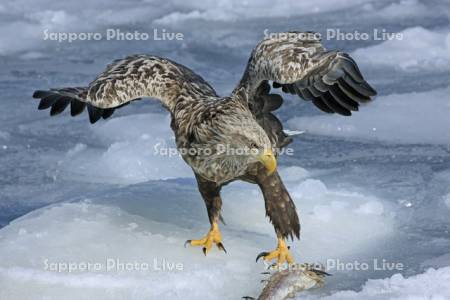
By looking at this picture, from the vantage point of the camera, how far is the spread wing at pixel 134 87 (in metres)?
5.85

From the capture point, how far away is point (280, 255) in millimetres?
5566

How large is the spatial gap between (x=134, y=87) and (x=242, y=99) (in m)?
0.75

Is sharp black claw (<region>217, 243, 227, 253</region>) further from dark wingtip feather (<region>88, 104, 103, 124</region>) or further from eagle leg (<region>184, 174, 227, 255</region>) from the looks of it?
dark wingtip feather (<region>88, 104, 103, 124</region>)

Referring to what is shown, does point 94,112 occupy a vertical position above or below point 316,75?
below

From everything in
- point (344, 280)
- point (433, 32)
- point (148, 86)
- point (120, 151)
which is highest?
point (433, 32)

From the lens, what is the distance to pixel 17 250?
548 cm

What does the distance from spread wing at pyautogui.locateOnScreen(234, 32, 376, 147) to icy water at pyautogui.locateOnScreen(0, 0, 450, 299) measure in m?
0.95

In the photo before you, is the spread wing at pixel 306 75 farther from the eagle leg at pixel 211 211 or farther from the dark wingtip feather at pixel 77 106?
the dark wingtip feather at pixel 77 106

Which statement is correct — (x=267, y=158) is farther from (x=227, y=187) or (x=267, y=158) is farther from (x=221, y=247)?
(x=227, y=187)

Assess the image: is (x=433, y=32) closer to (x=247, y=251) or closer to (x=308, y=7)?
(x=308, y=7)

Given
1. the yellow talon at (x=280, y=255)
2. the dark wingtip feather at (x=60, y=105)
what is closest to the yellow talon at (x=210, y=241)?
the yellow talon at (x=280, y=255)

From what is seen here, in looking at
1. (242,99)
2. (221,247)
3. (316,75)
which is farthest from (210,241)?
(316,75)

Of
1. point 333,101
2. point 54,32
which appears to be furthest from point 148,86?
→ point 54,32

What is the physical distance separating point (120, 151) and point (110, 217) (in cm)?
195
